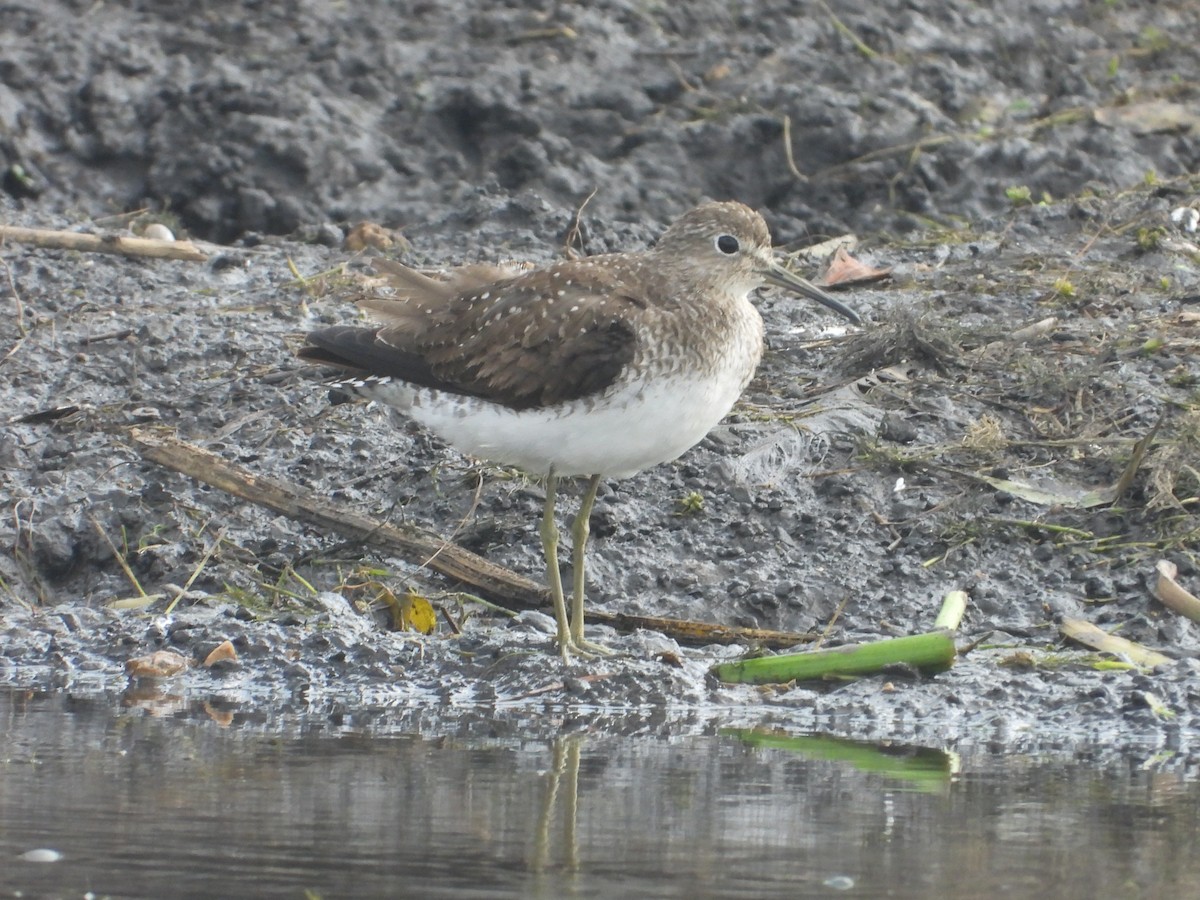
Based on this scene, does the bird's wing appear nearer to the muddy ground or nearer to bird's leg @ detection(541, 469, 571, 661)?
bird's leg @ detection(541, 469, 571, 661)

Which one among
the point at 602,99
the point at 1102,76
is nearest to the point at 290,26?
the point at 602,99

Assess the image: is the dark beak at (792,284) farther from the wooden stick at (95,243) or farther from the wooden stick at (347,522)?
the wooden stick at (95,243)

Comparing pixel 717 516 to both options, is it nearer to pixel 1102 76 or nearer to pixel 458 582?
pixel 458 582

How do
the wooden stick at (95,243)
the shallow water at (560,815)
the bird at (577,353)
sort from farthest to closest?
the wooden stick at (95,243) → the bird at (577,353) → the shallow water at (560,815)

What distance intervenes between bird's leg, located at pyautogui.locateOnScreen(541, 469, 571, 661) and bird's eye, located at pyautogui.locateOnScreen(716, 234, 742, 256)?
1.09 meters

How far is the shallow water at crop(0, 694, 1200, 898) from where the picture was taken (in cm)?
441

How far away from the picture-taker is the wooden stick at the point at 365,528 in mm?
7598

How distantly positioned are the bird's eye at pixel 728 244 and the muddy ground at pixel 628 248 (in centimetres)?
129

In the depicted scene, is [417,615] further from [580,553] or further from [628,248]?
[628,248]

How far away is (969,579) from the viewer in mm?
7699

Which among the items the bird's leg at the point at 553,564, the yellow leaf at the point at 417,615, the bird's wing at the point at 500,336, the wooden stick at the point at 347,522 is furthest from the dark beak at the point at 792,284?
the yellow leaf at the point at 417,615

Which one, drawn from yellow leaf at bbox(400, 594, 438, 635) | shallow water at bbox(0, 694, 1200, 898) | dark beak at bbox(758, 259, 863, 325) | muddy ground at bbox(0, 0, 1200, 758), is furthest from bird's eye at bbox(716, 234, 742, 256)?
shallow water at bbox(0, 694, 1200, 898)

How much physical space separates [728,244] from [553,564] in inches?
55.4

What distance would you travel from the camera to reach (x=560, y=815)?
16.4 feet
